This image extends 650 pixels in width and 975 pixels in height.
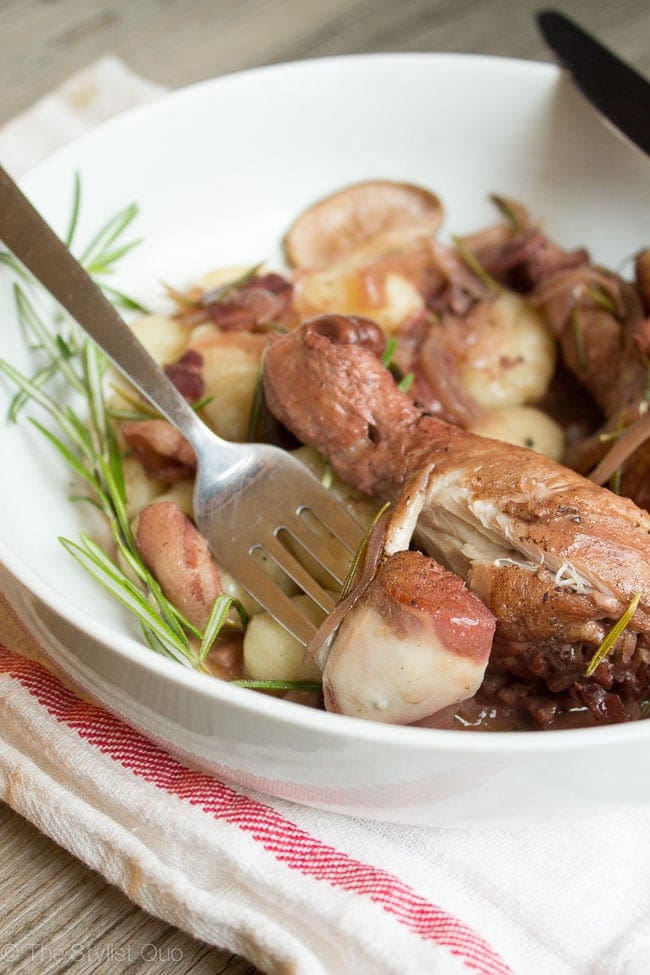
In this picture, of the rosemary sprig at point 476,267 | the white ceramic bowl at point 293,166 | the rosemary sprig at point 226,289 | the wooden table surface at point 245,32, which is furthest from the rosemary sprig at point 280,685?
the wooden table surface at point 245,32

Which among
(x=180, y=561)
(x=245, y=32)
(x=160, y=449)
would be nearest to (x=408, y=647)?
(x=180, y=561)

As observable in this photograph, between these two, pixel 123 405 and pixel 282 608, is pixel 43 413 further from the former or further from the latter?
pixel 282 608

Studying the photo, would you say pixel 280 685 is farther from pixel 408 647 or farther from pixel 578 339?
pixel 578 339

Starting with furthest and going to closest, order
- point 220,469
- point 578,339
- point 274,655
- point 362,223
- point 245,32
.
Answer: point 245,32 → point 362,223 → point 578,339 → point 220,469 → point 274,655

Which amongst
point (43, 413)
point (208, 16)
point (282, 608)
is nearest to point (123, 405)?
point (43, 413)

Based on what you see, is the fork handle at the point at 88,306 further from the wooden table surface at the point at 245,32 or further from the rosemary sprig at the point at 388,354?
the wooden table surface at the point at 245,32

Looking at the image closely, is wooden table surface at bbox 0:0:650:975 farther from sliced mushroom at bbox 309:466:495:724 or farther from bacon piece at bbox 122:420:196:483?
sliced mushroom at bbox 309:466:495:724

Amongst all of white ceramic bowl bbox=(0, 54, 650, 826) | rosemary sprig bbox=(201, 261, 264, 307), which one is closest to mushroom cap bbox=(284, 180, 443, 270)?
white ceramic bowl bbox=(0, 54, 650, 826)
